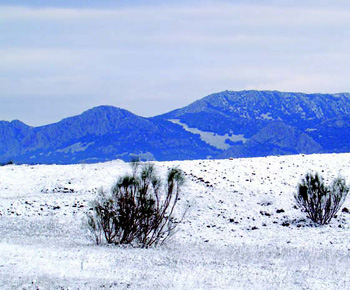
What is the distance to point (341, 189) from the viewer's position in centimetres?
2992

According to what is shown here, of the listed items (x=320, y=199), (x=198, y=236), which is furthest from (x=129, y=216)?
(x=320, y=199)

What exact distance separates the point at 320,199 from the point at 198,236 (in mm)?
8040

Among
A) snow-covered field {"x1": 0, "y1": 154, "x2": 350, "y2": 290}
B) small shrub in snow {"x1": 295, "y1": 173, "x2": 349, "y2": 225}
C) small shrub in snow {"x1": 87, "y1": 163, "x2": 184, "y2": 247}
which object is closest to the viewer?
snow-covered field {"x1": 0, "y1": 154, "x2": 350, "y2": 290}

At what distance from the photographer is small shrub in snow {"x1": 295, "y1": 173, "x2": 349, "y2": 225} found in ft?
96.1

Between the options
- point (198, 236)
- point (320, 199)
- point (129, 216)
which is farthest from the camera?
point (320, 199)

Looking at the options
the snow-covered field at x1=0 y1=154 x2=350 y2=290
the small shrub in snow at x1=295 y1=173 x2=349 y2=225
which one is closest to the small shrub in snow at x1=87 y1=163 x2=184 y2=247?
the snow-covered field at x1=0 y1=154 x2=350 y2=290

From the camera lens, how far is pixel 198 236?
25812mm

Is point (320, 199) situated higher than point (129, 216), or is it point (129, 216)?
point (320, 199)

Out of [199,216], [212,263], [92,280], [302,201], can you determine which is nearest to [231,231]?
[199,216]

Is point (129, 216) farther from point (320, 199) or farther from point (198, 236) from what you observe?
point (320, 199)

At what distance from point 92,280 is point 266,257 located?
753 cm

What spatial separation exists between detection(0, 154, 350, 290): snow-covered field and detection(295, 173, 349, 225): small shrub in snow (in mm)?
652

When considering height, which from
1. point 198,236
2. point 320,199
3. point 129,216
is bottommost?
point 198,236

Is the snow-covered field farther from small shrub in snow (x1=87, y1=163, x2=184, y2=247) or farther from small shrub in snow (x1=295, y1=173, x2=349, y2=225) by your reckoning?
small shrub in snow (x1=87, y1=163, x2=184, y2=247)
